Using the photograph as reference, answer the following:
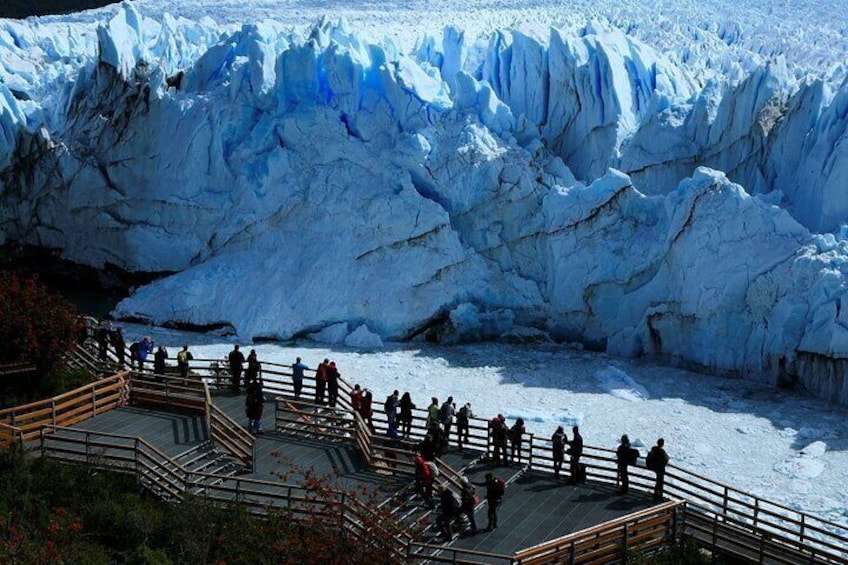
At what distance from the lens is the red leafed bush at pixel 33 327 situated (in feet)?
53.5

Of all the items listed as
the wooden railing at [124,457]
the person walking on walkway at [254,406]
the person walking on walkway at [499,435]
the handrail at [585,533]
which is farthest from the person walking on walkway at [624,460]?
the wooden railing at [124,457]

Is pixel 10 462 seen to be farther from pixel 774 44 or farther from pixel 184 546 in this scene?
pixel 774 44

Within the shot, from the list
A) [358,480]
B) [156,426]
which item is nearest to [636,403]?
[358,480]

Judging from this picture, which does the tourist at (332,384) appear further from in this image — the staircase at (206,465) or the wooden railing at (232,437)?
the staircase at (206,465)

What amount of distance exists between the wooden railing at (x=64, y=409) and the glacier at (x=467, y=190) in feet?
25.9

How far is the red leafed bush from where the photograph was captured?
16297 millimetres

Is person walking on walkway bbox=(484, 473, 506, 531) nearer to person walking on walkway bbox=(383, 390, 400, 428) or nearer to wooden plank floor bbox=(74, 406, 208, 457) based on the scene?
person walking on walkway bbox=(383, 390, 400, 428)

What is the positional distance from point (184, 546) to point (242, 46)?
17.6 meters

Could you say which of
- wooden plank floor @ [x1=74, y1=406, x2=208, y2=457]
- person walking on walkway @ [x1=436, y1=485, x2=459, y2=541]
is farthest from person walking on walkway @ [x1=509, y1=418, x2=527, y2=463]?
wooden plank floor @ [x1=74, y1=406, x2=208, y2=457]

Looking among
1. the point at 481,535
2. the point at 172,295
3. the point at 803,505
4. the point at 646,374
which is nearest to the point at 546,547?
the point at 481,535

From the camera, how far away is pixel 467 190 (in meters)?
24.6

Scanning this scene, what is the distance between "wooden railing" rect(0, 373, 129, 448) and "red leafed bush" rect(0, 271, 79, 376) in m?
0.91

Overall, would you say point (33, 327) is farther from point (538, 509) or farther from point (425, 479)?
point (538, 509)

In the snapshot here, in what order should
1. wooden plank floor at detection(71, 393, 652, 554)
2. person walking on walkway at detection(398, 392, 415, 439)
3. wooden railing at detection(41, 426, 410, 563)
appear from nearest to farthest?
1. wooden railing at detection(41, 426, 410, 563)
2. wooden plank floor at detection(71, 393, 652, 554)
3. person walking on walkway at detection(398, 392, 415, 439)
